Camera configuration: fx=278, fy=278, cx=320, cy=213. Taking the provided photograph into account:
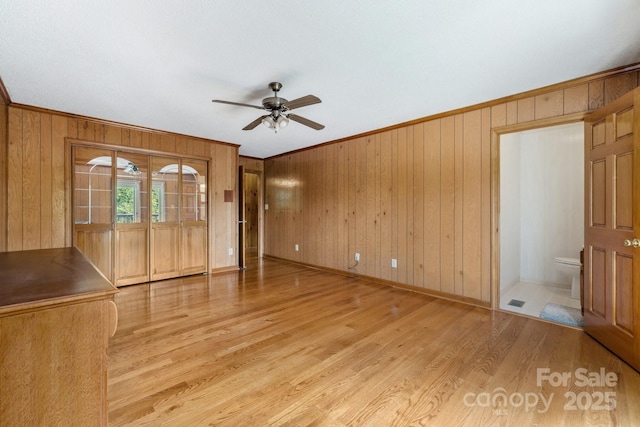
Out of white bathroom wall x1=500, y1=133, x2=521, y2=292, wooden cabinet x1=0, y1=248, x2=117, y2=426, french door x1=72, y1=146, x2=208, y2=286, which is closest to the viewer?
wooden cabinet x1=0, y1=248, x2=117, y2=426

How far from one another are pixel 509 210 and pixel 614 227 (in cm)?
183

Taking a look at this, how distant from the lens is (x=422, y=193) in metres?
3.82

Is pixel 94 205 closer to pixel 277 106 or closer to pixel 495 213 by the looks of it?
pixel 277 106

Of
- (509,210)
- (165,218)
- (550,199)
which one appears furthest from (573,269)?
(165,218)

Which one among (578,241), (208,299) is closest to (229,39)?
(208,299)

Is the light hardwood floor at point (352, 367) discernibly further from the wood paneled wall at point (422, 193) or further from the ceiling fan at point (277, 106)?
the ceiling fan at point (277, 106)

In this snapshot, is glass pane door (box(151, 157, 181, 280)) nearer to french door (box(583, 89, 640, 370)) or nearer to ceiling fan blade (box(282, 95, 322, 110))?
ceiling fan blade (box(282, 95, 322, 110))

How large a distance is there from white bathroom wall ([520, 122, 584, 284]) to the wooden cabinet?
5.31 m

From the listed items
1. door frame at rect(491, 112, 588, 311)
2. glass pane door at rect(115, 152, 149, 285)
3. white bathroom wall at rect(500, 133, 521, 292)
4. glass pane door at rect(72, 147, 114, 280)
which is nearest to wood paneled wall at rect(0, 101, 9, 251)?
glass pane door at rect(72, 147, 114, 280)

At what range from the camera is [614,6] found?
1729 mm

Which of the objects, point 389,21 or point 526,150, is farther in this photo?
point 526,150

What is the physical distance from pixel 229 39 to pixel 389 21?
1.15 meters

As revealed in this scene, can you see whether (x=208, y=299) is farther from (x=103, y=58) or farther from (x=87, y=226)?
(x=103, y=58)

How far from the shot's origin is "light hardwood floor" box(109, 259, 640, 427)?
5.16 ft
